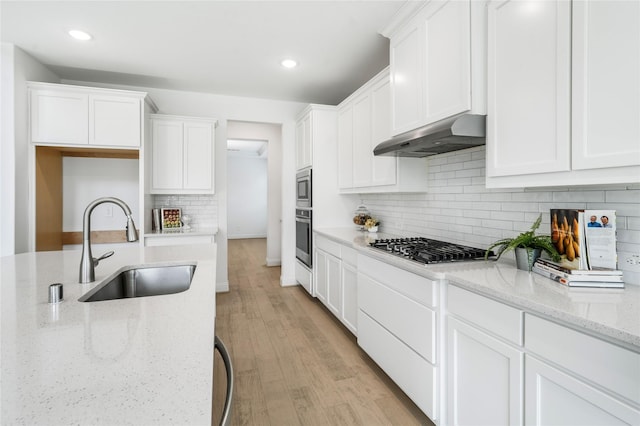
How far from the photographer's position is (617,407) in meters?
0.94

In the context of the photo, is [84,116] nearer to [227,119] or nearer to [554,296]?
[227,119]

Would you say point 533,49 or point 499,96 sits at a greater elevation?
point 533,49

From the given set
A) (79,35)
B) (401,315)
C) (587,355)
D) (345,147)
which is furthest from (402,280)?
(79,35)

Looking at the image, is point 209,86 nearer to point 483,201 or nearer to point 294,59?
point 294,59

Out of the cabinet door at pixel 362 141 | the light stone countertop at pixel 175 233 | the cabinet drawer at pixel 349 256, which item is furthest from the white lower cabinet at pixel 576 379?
the light stone countertop at pixel 175 233

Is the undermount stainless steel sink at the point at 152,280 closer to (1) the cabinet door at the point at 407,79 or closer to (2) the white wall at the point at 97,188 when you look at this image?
(1) the cabinet door at the point at 407,79

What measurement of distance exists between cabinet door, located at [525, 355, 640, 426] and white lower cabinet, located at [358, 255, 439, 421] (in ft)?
1.73

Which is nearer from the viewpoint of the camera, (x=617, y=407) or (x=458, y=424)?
(x=617, y=407)

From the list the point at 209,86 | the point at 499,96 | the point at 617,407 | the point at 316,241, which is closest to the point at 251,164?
the point at 209,86

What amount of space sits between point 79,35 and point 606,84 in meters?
3.67

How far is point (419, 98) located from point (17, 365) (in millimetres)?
2290

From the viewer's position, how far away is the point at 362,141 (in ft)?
10.9

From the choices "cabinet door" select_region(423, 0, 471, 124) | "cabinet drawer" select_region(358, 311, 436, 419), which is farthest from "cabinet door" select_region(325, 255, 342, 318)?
"cabinet door" select_region(423, 0, 471, 124)

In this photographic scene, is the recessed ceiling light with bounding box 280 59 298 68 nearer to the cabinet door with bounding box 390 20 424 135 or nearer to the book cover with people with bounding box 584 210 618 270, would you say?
the cabinet door with bounding box 390 20 424 135
